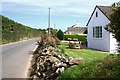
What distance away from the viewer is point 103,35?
2977 cm

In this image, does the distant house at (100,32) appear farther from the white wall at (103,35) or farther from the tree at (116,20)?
the tree at (116,20)

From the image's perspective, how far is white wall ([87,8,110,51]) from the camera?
28.9 m

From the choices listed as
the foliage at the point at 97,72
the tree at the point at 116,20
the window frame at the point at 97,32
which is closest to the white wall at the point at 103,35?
the window frame at the point at 97,32

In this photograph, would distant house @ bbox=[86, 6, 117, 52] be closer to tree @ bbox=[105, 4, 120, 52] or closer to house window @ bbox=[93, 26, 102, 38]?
house window @ bbox=[93, 26, 102, 38]

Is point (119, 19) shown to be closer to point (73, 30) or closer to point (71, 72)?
point (71, 72)

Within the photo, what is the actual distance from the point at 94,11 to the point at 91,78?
25.9m

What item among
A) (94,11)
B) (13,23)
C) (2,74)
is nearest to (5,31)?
(13,23)

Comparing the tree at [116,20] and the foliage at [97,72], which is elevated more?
the tree at [116,20]

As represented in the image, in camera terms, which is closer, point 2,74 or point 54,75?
point 54,75

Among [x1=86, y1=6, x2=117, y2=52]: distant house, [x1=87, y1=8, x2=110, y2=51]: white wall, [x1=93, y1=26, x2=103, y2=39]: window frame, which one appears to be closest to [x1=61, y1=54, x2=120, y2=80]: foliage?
[x1=86, y1=6, x2=117, y2=52]: distant house

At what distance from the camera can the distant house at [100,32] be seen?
28.3 meters

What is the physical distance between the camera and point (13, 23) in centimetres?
4894

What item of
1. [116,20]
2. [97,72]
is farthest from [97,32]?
[97,72]

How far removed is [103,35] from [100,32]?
3.95 ft
